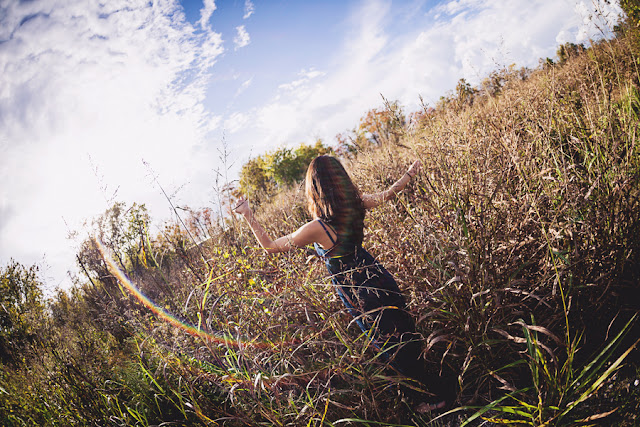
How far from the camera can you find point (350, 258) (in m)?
1.98

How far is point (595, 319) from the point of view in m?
1.69

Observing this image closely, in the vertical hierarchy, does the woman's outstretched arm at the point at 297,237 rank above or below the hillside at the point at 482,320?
above

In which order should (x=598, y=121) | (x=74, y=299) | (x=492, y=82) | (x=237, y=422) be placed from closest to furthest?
(x=237, y=422) → (x=598, y=121) → (x=492, y=82) → (x=74, y=299)

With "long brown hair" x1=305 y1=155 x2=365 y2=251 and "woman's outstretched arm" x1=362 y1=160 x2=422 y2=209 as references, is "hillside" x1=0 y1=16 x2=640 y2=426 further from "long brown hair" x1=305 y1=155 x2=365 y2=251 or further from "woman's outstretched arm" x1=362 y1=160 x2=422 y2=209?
"long brown hair" x1=305 y1=155 x2=365 y2=251

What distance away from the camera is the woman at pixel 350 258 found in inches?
70.7

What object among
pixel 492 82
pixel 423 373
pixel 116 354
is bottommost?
pixel 423 373

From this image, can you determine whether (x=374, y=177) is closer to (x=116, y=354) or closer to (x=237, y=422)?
(x=237, y=422)

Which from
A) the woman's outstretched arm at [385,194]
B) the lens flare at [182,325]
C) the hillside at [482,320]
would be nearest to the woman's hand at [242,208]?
the hillside at [482,320]

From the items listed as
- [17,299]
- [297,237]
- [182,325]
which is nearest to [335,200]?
[297,237]

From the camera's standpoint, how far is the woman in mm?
Answer: 1797

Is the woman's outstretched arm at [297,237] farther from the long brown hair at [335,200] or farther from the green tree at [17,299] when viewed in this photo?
the green tree at [17,299]

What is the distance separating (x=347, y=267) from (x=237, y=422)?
4.05 feet

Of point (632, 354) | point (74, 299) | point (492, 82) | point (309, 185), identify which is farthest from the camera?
point (74, 299)

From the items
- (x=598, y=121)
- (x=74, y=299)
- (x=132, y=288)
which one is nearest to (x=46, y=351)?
(x=132, y=288)
